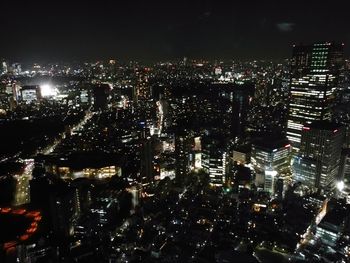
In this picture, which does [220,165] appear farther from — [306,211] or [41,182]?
[41,182]

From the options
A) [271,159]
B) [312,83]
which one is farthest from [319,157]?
[312,83]

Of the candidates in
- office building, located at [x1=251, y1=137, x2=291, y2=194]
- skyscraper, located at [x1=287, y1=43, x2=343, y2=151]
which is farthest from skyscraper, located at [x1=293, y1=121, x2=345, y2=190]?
skyscraper, located at [x1=287, y1=43, x2=343, y2=151]

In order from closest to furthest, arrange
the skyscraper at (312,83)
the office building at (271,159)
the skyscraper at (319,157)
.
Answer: the skyscraper at (319,157) < the office building at (271,159) < the skyscraper at (312,83)

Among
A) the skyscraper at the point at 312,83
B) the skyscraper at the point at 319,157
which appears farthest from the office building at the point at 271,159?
the skyscraper at the point at 312,83

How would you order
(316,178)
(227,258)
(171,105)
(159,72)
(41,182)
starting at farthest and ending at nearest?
1. (159,72)
2. (171,105)
3. (316,178)
4. (41,182)
5. (227,258)

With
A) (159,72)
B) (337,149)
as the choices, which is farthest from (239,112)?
(159,72)

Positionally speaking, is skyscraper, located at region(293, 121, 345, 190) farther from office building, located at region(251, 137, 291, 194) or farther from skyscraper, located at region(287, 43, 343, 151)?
skyscraper, located at region(287, 43, 343, 151)

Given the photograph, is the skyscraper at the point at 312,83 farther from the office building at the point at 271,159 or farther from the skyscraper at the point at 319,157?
the skyscraper at the point at 319,157
